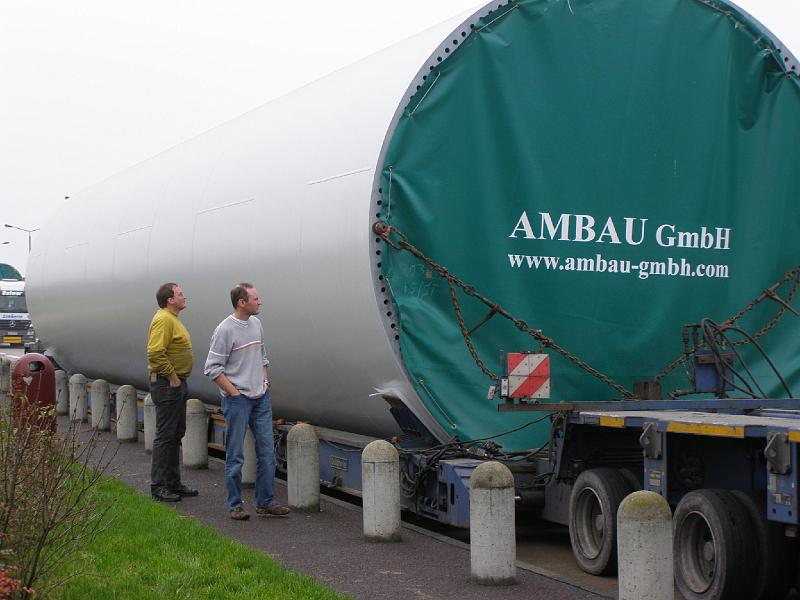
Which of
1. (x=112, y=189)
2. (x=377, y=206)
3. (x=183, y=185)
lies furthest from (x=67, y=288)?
(x=377, y=206)

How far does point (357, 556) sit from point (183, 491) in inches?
132

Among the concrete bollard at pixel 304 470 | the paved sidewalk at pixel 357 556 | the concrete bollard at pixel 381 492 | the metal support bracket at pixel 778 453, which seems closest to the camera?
the metal support bracket at pixel 778 453

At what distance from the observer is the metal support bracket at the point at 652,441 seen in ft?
23.4

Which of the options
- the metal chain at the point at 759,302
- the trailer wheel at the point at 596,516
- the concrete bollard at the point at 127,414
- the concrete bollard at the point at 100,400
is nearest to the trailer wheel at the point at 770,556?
the trailer wheel at the point at 596,516

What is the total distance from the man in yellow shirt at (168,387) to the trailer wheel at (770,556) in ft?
19.8

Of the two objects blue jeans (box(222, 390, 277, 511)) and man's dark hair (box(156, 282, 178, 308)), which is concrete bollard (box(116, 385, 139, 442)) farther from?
blue jeans (box(222, 390, 277, 511))

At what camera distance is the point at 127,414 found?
15953 millimetres

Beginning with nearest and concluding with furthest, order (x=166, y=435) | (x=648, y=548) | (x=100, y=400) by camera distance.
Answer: (x=648, y=548) < (x=166, y=435) < (x=100, y=400)

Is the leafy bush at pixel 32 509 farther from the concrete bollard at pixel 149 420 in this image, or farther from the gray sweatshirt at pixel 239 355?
the concrete bollard at pixel 149 420

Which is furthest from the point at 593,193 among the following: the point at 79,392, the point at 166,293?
the point at 79,392

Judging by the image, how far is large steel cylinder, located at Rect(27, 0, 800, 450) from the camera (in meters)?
9.15

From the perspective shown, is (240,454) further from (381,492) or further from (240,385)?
(381,492)

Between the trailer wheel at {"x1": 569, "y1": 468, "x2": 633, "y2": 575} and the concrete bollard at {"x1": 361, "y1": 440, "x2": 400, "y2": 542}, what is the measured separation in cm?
139

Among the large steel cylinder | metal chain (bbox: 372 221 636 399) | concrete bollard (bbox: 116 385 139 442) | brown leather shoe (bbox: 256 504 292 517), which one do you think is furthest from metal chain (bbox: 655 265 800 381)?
concrete bollard (bbox: 116 385 139 442)
